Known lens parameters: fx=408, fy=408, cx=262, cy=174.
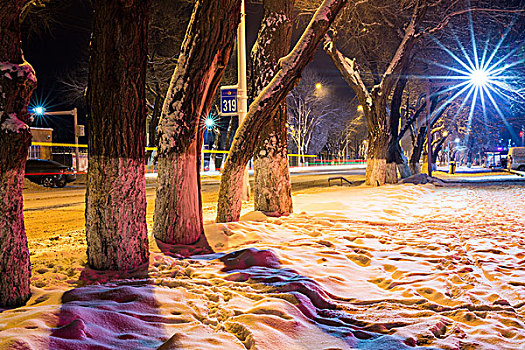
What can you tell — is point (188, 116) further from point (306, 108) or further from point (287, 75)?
point (306, 108)

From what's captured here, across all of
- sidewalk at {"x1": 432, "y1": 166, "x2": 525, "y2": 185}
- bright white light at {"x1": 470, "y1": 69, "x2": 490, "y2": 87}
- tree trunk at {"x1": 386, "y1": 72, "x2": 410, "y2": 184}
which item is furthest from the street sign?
sidewalk at {"x1": 432, "y1": 166, "x2": 525, "y2": 185}

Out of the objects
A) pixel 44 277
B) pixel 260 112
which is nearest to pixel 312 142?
pixel 260 112

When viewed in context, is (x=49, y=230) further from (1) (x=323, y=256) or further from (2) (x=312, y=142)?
(2) (x=312, y=142)

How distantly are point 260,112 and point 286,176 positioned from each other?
6.19ft

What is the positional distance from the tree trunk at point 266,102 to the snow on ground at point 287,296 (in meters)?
0.70

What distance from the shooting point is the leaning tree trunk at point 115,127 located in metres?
4.12

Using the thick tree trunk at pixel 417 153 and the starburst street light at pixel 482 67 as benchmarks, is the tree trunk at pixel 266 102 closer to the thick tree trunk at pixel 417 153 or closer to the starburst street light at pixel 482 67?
the starburst street light at pixel 482 67

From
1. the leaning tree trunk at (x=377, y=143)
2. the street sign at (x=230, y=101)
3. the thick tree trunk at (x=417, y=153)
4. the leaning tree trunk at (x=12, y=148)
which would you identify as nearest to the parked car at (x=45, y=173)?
the street sign at (x=230, y=101)

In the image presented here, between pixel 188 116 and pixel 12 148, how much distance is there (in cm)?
262

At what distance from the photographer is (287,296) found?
370cm

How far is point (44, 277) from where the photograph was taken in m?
3.94

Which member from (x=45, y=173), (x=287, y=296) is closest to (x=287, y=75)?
(x=287, y=296)

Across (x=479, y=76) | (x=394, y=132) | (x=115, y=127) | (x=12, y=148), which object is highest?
(x=479, y=76)

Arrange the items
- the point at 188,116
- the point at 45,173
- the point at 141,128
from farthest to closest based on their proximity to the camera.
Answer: the point at 45,173 < the point at 188,116 < the point at 141,128
